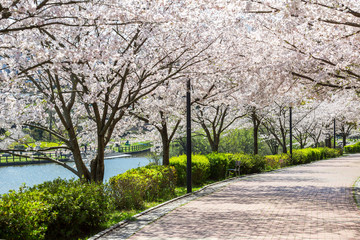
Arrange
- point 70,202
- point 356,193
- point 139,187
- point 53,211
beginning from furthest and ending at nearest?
point 356,193, point 139,187, point 70,202, point 53,211

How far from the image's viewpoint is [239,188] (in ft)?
51.5

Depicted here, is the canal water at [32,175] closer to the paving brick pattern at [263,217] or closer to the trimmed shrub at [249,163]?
the trimmed shrub at [249,163]

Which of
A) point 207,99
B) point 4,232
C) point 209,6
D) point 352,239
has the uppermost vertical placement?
point 209,6

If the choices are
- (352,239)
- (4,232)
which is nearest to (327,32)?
(352,239)

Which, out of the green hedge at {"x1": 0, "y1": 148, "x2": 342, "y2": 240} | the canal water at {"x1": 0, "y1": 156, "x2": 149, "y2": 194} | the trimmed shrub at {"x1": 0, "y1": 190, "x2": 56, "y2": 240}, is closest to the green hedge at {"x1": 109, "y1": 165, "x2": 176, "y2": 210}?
the green hedge at {"x1": 0, "y1": 148, "x2": 342, "y2": 240}

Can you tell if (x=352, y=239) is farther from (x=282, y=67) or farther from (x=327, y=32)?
(x=282, y=67)

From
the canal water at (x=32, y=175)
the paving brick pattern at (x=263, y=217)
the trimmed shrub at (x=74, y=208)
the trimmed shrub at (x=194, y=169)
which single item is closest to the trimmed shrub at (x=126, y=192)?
the paving brick pattern at (x=263, y=217)

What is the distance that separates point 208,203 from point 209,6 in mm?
5743

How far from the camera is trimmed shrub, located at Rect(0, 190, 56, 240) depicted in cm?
636

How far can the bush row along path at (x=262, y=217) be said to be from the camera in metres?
7.85

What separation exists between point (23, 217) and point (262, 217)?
5.59 meters

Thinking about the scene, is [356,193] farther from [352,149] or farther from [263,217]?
[352,149]

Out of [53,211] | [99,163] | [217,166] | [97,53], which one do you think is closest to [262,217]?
[53,211]

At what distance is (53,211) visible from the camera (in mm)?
7434
